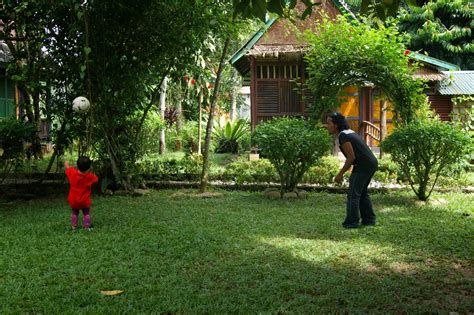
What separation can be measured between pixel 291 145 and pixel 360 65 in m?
2.34

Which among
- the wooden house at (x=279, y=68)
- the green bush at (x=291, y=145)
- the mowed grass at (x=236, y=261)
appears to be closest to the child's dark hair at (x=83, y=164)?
the mowed grass at (x=236, y=261)

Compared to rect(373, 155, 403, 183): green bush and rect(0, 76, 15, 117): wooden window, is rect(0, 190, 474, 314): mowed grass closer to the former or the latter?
rect(373, 155, 403, 183): green bush

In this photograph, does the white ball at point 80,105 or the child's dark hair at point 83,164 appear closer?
the child's dark hair at point 83,164

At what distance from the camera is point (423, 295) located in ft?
12.7

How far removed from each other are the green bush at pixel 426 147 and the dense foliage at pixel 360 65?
31.3 inches

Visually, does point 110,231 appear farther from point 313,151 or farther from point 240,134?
point 240,134

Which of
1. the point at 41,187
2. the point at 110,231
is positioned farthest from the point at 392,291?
the point at 41,187

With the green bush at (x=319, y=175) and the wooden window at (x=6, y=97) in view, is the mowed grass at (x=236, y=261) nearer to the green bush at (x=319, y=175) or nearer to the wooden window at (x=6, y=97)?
the green bush at (x=319, y=175)

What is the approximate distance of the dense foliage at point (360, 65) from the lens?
9.06 m

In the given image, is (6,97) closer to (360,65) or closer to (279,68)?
(279,68)

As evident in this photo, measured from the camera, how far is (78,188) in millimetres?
6059

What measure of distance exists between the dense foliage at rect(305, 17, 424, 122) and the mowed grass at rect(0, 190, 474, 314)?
2.38 metres

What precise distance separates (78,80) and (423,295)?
678 cm

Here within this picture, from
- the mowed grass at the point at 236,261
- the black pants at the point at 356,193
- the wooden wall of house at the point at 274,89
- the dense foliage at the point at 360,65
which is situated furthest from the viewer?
the wooden wall of house at the point at 274,89
